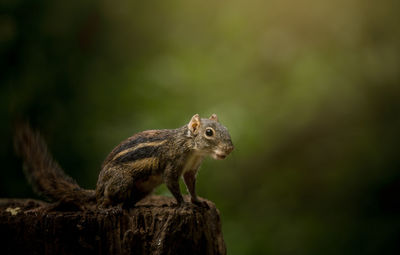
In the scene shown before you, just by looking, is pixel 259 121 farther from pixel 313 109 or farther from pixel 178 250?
pixel 178 250

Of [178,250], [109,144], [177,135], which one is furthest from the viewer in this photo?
[109,144]

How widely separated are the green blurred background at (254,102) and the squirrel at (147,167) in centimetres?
118

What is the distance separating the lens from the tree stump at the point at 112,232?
2.22m

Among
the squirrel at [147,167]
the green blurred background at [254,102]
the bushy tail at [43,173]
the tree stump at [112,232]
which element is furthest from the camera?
the green blurred background at [254,102]

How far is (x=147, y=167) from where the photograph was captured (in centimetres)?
238

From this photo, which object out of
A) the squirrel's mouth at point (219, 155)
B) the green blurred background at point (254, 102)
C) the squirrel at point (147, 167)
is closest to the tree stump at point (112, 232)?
the squirrel at point (147, 167)

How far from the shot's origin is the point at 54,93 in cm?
383

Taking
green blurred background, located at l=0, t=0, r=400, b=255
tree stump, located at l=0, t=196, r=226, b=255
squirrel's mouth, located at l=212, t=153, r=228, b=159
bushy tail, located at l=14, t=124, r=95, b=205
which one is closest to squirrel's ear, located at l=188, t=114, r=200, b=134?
squirrel's mouth, located at l=212, t=153, r=228, b=159

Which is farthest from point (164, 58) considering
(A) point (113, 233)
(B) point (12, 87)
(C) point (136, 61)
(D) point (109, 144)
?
(A) point (113, 233)

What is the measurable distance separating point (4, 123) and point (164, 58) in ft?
4.89

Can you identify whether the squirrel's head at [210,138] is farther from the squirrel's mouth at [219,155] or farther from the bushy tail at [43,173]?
the bushy tail at [43,173]

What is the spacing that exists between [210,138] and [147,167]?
1.23ft

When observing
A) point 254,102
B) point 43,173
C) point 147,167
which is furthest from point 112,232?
point 254,102

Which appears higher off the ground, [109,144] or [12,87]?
[12,87]
